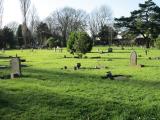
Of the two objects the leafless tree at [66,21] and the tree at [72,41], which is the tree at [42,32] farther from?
the tree at [72,41]

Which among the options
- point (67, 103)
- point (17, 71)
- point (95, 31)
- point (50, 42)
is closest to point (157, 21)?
point (50, 42)

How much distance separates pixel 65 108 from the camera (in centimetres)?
1120

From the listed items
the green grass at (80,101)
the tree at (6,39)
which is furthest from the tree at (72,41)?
the tree at (6,39)

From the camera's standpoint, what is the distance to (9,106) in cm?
1148

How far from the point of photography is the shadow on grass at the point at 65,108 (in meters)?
10.4

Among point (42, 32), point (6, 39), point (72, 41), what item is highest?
point (42, 32)

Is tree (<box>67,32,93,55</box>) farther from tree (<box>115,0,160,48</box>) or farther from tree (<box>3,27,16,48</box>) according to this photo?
tree (<box>3,27,16,48</box>)

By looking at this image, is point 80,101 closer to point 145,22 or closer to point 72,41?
point 72,41

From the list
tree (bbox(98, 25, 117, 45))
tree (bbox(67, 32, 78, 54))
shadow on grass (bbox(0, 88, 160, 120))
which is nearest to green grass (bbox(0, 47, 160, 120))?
shadow on grass (bbox(0, 88, 160, 120))

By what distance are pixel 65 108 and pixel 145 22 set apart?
7704cm

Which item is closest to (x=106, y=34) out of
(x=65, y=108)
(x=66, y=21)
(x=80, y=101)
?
(x=66, y=21)

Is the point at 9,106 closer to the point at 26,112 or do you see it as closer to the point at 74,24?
the point at 26,112

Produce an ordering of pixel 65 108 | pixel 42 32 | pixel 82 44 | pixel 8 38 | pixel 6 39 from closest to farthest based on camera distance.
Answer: pixel 65 108 → pixel 82 44 → pixel 6 39 → pixel 8 38 → pixel 42 32

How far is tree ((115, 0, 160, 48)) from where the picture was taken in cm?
8444
